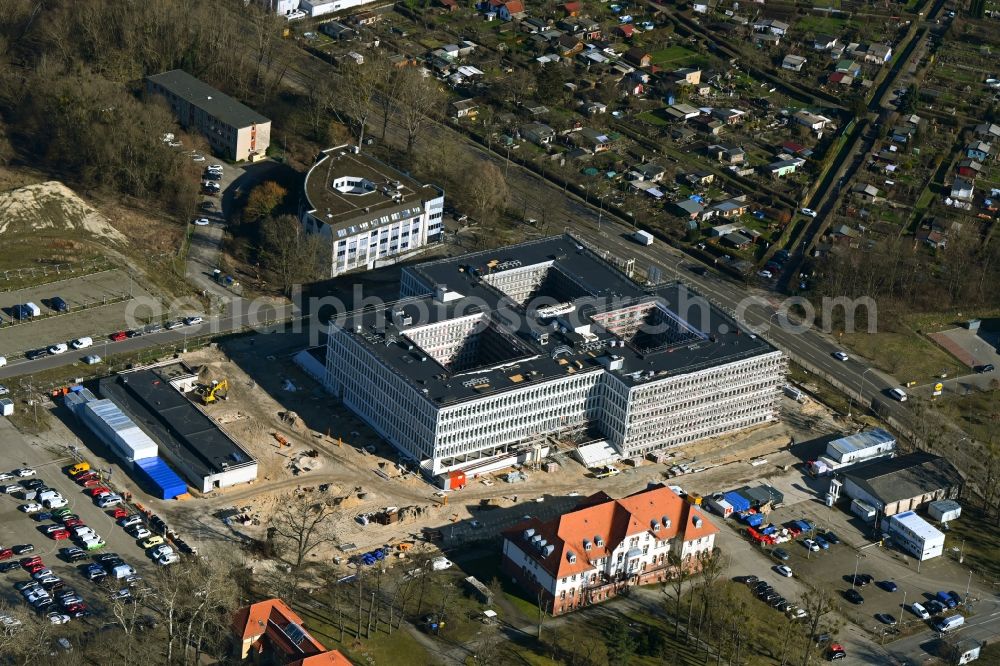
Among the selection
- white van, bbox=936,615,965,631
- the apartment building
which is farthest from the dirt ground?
white van, bbox=936,615,965,631

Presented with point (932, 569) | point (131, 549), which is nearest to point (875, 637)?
point (932, 569)

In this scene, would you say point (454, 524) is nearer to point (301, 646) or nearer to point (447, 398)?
point (447, 398)

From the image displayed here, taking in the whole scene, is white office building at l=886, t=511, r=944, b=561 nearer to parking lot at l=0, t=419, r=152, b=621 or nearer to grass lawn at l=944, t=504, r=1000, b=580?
grass lawn at l=944, t=504, r=1000, b=580

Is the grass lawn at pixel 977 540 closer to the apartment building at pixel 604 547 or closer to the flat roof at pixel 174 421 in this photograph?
the apartment building at pixel 604 547

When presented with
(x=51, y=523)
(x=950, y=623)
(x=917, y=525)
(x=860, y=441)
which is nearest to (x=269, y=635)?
(x=51, y=523)

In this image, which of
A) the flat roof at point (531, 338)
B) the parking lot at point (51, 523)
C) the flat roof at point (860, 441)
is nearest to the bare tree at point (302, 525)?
the parking lot at point (51, 523)
